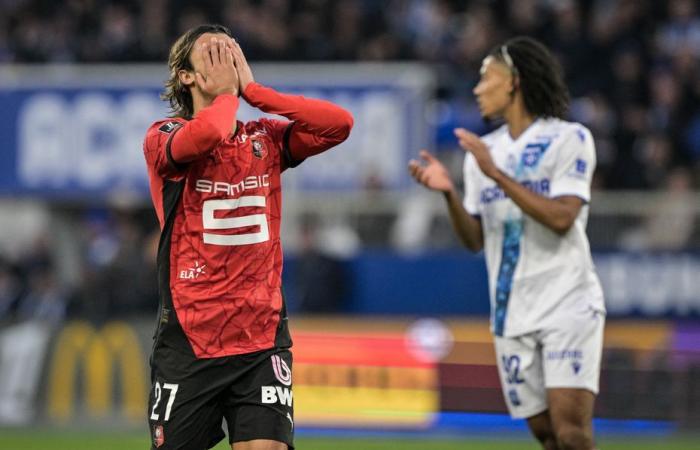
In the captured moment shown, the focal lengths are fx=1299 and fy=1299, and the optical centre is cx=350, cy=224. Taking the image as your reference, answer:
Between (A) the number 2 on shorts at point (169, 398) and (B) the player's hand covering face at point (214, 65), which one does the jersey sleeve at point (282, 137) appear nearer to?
(B) the player's hand covering face at point (214, 65)

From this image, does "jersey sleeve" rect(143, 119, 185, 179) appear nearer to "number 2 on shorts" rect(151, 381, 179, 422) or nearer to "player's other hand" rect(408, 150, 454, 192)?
"number 2 on shorts" rect(151, 381, 179, 422)

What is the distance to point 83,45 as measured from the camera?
17.6 meters

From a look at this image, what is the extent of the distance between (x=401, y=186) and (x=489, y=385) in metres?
3.44

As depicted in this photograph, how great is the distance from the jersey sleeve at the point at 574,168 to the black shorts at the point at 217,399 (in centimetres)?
193

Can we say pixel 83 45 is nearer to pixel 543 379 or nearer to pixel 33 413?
pixel 33 413

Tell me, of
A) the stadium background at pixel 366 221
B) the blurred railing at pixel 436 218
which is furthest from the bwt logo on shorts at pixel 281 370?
the blurred railing at pixel 436 218

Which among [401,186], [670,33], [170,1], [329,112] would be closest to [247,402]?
[329,112]

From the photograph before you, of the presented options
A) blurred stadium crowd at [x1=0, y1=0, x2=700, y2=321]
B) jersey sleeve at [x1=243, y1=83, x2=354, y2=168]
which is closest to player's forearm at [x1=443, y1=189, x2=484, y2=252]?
jersey sleeve at [x1=243, y1=83, x2=354, y2=168]

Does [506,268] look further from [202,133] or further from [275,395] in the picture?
[202,133]

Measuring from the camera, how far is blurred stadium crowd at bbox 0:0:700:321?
48.5 feet

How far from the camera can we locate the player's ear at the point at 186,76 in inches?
224

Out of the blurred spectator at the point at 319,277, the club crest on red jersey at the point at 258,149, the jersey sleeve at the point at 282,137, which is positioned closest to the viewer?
the club crest on red jersey at the point at 258,149

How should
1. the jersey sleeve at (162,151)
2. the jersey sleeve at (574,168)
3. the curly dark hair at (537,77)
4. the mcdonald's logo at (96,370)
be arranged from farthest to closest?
the mcdonald's logo at (96,370)
the curly dark hair at (537,77)
the jersey sleeve at (574,168)
the jersey sleeve at (162,151)

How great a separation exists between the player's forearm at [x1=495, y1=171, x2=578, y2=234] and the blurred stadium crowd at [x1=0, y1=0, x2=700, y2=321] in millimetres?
7585
